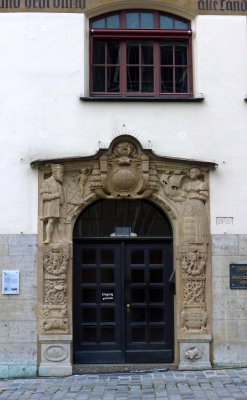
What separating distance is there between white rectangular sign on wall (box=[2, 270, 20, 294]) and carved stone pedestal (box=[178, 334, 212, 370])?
9.32 ft

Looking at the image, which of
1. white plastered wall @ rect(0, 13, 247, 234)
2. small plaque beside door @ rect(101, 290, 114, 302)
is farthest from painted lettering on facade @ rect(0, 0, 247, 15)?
small plaque beside door @ rect(101, 290, 114, 302)

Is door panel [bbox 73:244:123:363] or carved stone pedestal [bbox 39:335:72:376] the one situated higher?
door panel [bbox 73:244:123:363]

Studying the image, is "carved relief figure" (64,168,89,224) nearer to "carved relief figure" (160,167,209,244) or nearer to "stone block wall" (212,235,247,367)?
"carved relief figure" (160,167,209,244)

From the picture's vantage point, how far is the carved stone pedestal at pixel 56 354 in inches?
382

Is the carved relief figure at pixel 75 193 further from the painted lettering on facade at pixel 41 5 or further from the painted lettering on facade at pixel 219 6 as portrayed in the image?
the painted lettering on facade at pixel 219 6

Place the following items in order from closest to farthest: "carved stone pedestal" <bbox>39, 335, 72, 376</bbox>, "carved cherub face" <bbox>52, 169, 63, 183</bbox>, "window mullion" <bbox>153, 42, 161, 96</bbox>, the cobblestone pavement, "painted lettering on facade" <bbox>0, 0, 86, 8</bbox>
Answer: the cobblestone pavement < "carved stone pedestal" <bbox>39, 335, 72, 376</bbox> < "carved cherub face" <bbox>52, 169, 63, 183</bbox> < "painted lettering on facade" <bbox>0, 0, 86, 8</bbox> < "window mullion" <bbox>153, 42, 161, 96</bbox>

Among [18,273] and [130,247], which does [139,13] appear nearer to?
[130,247]

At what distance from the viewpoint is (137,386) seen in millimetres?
8945

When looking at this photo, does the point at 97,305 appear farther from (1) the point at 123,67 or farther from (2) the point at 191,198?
(1) the point at 123,67

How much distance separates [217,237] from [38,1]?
16.7 ft

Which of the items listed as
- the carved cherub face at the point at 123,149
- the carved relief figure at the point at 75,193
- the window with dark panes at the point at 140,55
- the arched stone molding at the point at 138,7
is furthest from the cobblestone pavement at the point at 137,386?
the arched stone molding at the point at 138,7

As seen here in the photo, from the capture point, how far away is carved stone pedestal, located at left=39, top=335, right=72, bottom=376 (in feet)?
31.8

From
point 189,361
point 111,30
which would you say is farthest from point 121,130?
point 189,361

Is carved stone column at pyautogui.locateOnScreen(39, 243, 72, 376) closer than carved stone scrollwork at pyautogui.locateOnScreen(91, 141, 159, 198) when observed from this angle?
Yes
